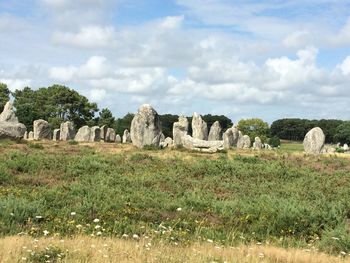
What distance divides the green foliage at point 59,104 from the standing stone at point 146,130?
187 feet

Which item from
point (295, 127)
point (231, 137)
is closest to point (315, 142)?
point (231, 137)

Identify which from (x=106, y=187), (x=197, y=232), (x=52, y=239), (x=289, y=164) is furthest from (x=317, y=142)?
(x=52, y=239)

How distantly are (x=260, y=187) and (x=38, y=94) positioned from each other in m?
85.2

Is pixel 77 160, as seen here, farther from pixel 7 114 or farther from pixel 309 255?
pixel 7 114

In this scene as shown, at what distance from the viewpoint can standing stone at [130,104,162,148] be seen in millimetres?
38500

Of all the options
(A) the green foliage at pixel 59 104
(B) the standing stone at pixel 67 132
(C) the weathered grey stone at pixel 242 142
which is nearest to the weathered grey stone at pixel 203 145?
(C) the weathered grey stone at pixel 242 142

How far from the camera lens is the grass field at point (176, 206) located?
424 inches

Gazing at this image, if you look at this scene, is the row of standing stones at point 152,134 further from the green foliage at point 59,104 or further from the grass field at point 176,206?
the green foliage at point 59,104

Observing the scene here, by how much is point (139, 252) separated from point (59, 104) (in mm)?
92377

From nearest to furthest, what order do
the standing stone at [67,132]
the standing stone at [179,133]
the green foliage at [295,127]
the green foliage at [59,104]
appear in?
1. the standing stone at [179,133]
2. the standing stone at [67,132]
3. the green foliage at [59,104]
4. the green foliage at [295,127]

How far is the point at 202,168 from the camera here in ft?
84.2

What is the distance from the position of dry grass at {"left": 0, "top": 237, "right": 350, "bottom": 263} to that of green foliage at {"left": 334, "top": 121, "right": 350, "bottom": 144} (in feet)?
398

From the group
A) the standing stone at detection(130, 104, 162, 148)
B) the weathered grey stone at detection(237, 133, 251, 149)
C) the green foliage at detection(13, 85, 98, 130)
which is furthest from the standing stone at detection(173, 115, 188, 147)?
the green foliage at detection(13, 85, 98, 130)

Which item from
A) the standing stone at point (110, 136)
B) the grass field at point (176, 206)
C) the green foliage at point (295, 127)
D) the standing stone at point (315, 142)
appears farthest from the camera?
the green foliage at point (295, 127)
